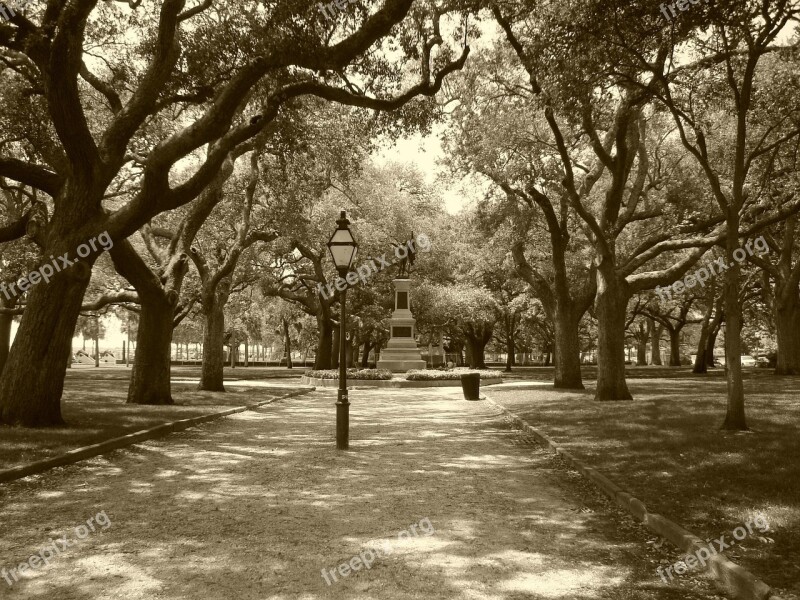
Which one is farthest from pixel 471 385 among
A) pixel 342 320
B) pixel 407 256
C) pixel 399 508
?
pixel 407 256

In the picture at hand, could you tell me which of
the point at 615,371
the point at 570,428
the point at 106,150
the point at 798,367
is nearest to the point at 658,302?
the point at 798,367

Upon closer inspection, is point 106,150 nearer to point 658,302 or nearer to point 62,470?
point 62,470

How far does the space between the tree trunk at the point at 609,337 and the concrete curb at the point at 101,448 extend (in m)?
10.3

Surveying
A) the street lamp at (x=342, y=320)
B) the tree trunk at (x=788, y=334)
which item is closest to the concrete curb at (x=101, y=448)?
the street lamp at (x=342, y=320)

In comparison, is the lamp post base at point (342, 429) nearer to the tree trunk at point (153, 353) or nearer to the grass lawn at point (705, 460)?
the grass lawn at point (705, 460)

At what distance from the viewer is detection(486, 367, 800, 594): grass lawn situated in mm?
5246

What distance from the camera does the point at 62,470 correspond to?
8.51 meters

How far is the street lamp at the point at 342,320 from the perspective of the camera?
35.5ft

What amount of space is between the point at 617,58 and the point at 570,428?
671 centimetres

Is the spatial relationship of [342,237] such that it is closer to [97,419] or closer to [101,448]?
[101,448]

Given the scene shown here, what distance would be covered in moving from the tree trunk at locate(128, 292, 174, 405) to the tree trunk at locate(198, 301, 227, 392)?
5225mm

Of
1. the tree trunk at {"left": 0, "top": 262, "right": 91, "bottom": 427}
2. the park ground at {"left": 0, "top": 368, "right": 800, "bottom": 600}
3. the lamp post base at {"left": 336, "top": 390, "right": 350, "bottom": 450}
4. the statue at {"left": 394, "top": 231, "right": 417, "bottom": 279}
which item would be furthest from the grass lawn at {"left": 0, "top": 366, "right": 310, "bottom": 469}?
the statue at {"left": 394, "top": 231, "right": 417, "bottom": 279}

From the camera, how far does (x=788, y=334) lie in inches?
1163

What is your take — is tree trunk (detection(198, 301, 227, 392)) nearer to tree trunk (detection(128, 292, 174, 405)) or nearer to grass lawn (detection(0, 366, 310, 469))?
grass lawn (detection(0, 366, 310, 469))
